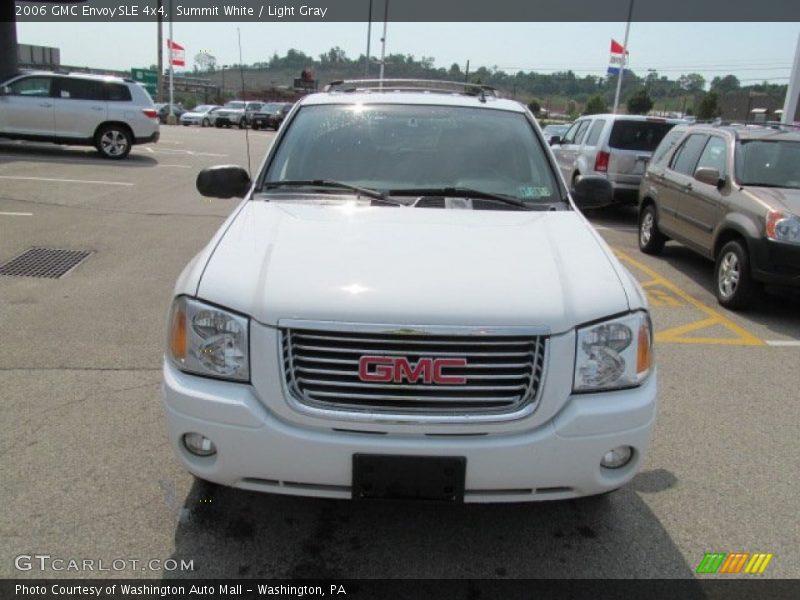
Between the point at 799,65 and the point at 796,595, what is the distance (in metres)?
16.8

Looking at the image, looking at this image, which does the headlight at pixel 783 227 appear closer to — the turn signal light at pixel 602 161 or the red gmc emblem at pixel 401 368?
the red gmc emblem at pixel 401 368

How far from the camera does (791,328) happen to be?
20.4 feet

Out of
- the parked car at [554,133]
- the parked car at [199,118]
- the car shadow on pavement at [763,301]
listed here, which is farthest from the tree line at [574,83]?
the car shadow on pavement at [763,301]

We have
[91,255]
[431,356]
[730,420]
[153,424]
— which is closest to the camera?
[431,356]

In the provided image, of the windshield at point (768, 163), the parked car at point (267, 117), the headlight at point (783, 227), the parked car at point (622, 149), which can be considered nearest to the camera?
the headlight at point (783, 227)

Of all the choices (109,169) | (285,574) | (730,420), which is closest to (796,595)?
(730,420)

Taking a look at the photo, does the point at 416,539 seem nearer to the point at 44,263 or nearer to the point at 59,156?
the point at 44,263

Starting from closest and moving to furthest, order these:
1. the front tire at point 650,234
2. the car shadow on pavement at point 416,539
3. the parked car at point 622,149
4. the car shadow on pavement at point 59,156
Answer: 1. the car shadow on pavement at point 416,539
2. the front tire at point 650,234
3. the parked car at point 622,149
4. the car shadow on pavement at point 59,156

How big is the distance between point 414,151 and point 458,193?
0.43m

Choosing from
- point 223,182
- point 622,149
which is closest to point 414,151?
point 223,182

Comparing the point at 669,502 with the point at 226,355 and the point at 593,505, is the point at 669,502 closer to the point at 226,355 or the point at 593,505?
the point at 593,505

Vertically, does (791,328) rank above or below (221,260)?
below

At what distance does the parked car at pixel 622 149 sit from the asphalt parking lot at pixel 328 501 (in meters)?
5.55

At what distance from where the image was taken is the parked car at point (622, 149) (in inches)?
442
